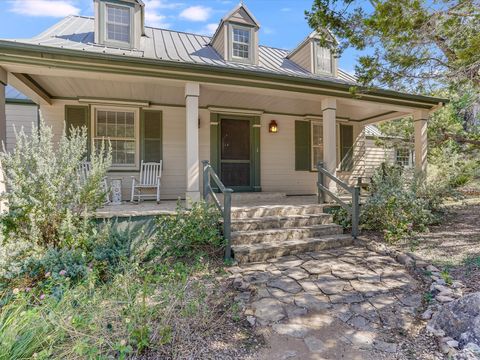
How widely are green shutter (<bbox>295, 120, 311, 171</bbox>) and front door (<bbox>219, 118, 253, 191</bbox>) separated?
4.48 feet

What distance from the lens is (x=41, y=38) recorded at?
5.13 m

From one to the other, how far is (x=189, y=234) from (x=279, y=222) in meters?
1.47

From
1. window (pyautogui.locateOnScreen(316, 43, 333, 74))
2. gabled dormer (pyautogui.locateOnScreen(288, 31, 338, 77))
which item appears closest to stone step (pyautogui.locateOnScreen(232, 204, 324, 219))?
gabled dormer (pyautogui.locateOnScreen(288, 31, 338, 77))

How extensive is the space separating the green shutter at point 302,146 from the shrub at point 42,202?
208 inches

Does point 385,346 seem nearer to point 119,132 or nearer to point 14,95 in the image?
point 119,132

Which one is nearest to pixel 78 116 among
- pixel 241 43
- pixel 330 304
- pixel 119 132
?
pixel 119 132

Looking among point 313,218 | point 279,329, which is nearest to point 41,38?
point 313,218

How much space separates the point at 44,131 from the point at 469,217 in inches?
294

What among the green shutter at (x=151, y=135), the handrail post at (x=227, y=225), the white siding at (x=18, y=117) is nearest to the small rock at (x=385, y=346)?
the handrail post at (x=227, y=225)

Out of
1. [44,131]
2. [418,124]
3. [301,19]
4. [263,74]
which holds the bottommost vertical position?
[44,131]

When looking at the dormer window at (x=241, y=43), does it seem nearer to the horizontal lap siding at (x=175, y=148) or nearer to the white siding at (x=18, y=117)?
the horizontal lap siding at (x=175, y=148)

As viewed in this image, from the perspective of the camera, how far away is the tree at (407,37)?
11.1 ft

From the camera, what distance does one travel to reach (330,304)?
2680mm

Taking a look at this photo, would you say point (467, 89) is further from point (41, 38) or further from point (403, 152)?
point (41, 38)
